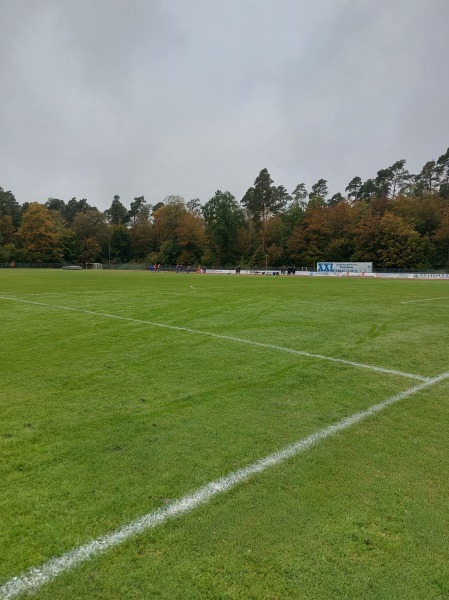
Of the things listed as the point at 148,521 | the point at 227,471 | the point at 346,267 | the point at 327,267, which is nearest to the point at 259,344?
the point at 227,471

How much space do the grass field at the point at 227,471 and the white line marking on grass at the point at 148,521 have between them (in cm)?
3

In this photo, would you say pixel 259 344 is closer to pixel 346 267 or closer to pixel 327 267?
pixel 346 267

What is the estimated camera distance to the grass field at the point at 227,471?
2062 millimetres

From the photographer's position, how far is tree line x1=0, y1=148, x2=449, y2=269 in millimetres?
71250

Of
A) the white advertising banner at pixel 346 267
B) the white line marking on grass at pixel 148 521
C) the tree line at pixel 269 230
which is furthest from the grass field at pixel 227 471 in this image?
the tree line at pixel 269 230

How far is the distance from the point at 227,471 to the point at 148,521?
2.54 feet

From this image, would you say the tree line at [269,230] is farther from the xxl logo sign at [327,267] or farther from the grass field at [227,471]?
the grass field at [227,471]

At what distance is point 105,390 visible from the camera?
484cm

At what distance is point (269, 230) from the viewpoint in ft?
305

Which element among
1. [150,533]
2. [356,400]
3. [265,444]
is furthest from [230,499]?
[356,400]

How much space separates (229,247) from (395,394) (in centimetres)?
9434

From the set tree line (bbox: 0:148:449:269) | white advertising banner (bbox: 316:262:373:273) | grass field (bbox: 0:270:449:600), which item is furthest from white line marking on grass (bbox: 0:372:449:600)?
tree line (bbox: 0:148:449:269)

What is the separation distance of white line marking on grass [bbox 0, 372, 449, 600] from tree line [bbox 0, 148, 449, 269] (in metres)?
71.3

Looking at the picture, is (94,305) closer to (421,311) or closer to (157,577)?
(421,311)
